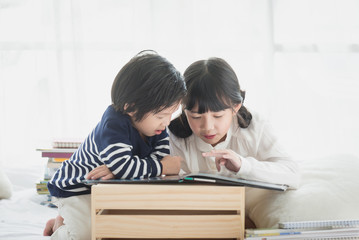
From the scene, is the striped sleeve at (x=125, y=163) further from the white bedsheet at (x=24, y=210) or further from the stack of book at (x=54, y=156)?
the stack of book at (x=54, y=156)

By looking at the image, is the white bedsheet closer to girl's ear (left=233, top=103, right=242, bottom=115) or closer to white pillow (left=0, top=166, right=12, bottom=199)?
white pillow (left=0, top=166, right=12, bottom=199)

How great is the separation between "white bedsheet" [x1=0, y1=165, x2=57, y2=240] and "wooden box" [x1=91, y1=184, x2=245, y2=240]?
429mm

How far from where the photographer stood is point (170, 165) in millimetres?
1353

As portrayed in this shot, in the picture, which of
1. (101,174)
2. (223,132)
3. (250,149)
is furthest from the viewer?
(250,149)

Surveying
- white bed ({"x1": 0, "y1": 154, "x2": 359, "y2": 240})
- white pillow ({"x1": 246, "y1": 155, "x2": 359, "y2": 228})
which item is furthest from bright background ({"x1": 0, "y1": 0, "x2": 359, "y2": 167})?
white pillow ({"x1": 246, "y1": 155, "x2": 359, "y2": 228})

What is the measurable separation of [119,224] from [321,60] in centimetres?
209

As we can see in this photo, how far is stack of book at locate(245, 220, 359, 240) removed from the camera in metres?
1.09

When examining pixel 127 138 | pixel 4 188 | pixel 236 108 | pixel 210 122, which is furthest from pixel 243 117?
pixel 4 188

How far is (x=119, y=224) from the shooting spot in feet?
3.64

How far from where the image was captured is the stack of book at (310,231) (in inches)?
42.8

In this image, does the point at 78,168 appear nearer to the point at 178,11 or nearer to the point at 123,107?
the point at 123,107

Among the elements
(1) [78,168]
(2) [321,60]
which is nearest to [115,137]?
(1) [78,168]

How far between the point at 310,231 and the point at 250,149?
52 cm

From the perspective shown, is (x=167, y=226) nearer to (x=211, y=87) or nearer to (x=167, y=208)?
(x=167, y=208)
